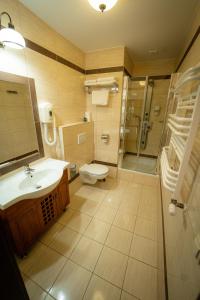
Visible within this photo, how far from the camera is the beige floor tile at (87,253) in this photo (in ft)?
4.21

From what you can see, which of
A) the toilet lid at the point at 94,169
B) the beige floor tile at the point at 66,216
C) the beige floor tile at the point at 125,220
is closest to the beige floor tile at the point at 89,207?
the beige floor tile at the point at 66,216

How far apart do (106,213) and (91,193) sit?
1.69 ft

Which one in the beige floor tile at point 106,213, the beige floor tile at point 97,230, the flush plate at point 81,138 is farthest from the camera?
the flush plate at point 81,138

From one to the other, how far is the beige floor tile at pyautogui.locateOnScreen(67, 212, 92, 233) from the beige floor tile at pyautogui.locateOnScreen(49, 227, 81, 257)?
0.06 meters

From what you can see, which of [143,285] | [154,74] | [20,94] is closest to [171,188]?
[143,285]

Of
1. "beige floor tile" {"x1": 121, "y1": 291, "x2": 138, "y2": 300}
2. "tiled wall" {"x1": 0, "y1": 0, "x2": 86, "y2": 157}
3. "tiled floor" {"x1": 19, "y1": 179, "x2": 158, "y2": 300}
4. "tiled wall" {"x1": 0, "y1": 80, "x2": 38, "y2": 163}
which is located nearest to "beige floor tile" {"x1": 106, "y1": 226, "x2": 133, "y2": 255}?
"tiled floor" {"x1": 19, "y1": 179, "x2": 158, "y2": 300}

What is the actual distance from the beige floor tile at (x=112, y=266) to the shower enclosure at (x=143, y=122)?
1.67 meters

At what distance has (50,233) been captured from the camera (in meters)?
1.58

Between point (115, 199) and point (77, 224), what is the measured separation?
765 mm

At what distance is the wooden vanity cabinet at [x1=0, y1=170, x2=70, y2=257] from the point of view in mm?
1105

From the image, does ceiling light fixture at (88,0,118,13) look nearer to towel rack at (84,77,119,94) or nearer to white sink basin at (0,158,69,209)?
towel rack at (84,77,119,94)

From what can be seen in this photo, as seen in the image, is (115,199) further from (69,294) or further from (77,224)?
(69,294)

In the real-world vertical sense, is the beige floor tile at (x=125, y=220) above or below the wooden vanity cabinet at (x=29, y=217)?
below

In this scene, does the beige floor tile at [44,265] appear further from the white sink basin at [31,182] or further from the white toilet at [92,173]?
the white toilet at [92,173]
